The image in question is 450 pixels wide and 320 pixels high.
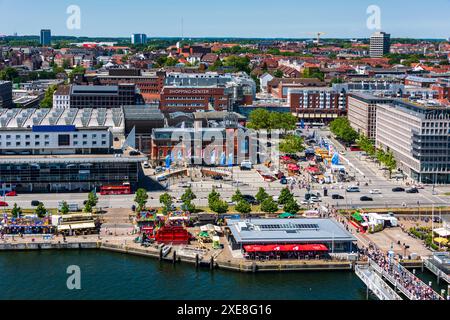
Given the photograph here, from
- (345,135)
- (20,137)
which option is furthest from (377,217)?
(345,135)

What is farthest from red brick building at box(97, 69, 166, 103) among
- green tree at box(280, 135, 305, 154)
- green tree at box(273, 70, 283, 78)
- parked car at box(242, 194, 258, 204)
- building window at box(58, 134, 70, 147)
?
parked car at box(242, 194, 258, 204)

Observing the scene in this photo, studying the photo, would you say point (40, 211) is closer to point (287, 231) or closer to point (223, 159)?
point (287, 231)

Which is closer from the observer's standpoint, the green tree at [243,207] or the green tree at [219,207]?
the green tree at [219,207]

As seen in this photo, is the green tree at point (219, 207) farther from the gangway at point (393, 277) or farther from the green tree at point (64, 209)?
the gangway at point (393, 277)

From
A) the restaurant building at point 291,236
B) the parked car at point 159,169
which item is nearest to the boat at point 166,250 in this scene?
the restaurant building at point 291,236

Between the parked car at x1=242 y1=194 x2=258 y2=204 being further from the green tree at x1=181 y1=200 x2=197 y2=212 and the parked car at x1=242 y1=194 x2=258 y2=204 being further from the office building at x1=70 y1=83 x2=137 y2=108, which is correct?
the office building at x1=70 y1=83 x2=137 y2=108

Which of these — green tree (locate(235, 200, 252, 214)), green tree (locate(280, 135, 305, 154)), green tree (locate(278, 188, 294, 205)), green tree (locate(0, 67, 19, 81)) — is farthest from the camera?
green tree (locate(0, 67, 19, 81))

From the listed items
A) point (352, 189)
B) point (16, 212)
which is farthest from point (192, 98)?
point (16, 212)
